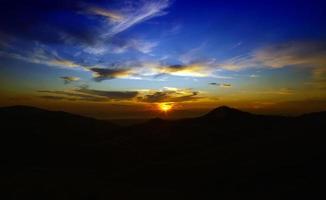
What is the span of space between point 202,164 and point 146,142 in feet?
79.8

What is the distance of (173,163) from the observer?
34.4m

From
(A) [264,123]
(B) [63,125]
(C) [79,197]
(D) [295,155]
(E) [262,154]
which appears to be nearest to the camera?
(C) [79,197]

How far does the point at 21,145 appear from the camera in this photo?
5222cm

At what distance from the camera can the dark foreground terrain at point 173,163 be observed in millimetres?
22672

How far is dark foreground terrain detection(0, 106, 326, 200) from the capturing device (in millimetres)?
22672

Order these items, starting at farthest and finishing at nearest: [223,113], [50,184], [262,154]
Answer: [223,113]
[262,154]
[50,184]

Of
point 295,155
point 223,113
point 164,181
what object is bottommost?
point 164,181

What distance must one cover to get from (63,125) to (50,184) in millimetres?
56097

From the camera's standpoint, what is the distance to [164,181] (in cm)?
2769

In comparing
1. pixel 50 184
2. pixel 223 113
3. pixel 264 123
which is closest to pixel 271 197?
pixel 50 184

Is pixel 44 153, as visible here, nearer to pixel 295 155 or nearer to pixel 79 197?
pixel 79 197

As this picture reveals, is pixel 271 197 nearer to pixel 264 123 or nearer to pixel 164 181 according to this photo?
pixel 164 181

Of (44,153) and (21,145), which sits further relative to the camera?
(21,145)

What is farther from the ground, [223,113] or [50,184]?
[223,113]
